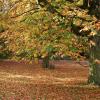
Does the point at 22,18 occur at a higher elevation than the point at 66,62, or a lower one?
higher

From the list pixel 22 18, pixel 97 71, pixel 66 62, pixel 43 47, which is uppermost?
pixel 22 18

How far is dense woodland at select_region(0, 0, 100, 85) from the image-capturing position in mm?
18630

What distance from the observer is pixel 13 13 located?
67.4 feet

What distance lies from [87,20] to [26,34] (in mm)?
4860

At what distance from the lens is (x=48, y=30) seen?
19.5 metres

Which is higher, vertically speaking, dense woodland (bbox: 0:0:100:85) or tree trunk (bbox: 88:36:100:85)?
→ dense woodland (bbox: 0:0:100:85)

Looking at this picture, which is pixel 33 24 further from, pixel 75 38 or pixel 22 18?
pixel 75 38

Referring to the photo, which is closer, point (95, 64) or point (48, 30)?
point (48, 30)

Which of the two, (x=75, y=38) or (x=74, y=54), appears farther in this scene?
(x=74, y=54)

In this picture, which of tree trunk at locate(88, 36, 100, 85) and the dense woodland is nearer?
the dense woodland

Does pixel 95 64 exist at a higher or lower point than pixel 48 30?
lower

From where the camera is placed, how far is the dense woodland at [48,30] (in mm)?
18630

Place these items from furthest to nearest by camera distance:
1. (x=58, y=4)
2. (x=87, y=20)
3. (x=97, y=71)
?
(x=97, y=71)
(x=58, y=4)
(x=87, y=20)

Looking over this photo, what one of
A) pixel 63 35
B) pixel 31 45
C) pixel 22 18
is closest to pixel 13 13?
pixel 22 18
